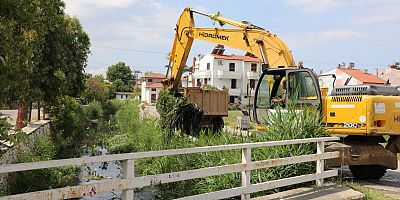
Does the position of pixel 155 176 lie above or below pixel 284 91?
below

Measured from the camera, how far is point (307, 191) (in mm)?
7215

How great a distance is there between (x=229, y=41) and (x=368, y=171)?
6.17m

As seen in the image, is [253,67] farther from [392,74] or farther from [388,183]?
[388,183]

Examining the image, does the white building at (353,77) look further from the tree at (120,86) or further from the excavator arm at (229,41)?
the tree at (120,86)

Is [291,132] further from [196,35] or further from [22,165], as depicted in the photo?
[196,35]

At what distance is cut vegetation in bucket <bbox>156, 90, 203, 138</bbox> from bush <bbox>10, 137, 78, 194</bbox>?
3.71 metres

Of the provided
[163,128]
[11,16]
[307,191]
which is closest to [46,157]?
[163,128]

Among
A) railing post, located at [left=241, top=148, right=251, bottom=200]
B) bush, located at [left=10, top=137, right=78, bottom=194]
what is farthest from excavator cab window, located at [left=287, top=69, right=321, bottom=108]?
bush, located at [left=10, top=137, right=78, bottom=194]

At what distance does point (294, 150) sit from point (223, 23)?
7618mm

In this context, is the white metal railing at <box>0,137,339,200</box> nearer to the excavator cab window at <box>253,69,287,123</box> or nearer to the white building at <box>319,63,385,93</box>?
the excavator cab window at <box>253,69,287,123</box>

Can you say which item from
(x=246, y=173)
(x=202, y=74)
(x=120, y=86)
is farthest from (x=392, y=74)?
(x=120, y=86)

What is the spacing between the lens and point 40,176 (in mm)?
11336

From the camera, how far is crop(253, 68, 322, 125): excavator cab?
10234 millimetres

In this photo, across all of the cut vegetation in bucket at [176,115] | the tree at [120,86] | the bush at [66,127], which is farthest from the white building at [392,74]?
the tree at [120,86]
